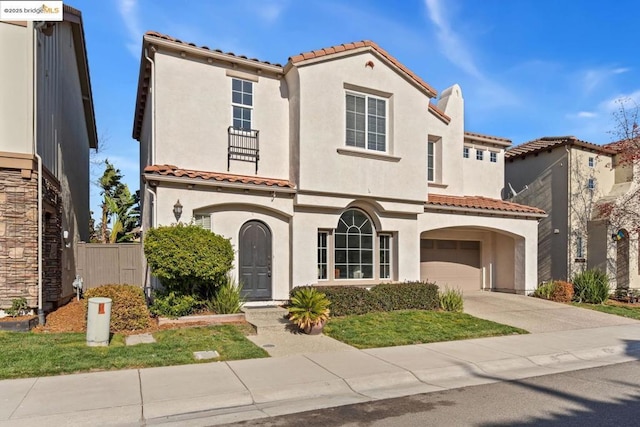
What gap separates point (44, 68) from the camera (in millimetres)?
10750

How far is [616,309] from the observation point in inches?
582

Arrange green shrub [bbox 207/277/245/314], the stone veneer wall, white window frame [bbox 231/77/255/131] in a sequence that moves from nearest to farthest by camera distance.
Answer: the stone veneer wall, green shrub [bbox 207/277/245/314], white window frame [bbox 231/77/255/131]

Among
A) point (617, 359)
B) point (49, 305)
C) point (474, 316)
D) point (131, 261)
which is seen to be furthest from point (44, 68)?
point (617, 359)

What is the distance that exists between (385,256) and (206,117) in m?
6.68

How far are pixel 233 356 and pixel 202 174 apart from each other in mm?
4959

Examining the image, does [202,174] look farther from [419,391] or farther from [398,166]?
[419,391]

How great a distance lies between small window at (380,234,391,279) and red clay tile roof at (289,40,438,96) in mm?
4861

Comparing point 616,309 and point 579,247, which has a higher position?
point 579,247

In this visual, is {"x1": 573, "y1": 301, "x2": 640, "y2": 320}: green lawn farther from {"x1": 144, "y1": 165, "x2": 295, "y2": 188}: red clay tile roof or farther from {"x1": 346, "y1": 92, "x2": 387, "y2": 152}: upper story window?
{"x1": 144, "y1": 165, "x2": 295, "y2": 188}: red clay tile roof

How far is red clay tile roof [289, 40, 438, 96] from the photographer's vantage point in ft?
39.9

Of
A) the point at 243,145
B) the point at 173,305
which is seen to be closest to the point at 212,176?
the point at 243,145

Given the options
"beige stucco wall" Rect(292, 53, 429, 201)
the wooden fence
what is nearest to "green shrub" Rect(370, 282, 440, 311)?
"beige stucco wall" Rect(292, 53, 429, 201)

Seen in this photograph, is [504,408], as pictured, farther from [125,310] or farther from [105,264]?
[105,264]

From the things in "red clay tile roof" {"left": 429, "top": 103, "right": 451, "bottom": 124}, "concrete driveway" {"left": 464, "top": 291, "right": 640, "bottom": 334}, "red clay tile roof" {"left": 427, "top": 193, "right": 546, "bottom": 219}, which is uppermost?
"red clay tile roof" {"left": 429, "top": 103, "right": 451, "bottom": 124}
